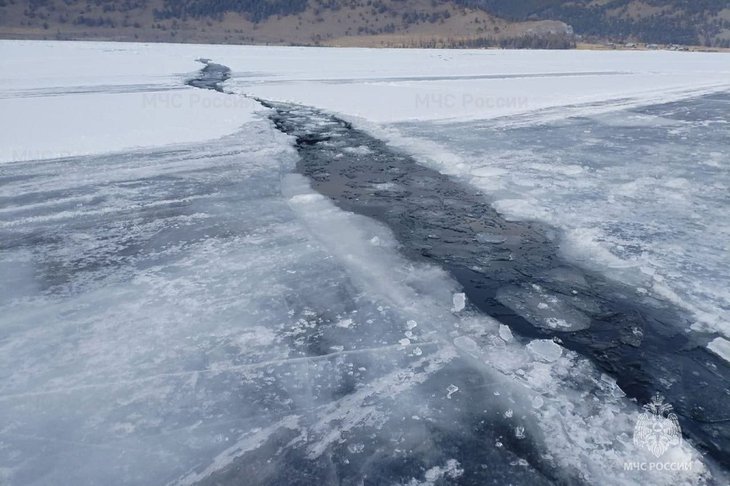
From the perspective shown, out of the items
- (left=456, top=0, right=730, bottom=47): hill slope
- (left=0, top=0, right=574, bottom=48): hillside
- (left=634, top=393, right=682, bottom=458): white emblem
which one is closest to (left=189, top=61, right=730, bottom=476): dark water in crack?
(left=634, top=393, right=682, bottom=458): white emblem

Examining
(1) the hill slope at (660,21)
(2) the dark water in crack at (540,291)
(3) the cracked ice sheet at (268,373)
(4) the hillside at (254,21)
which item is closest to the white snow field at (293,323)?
(3) the cracked ice sheet at (268,373)

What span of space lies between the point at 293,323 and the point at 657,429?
2.28 meters

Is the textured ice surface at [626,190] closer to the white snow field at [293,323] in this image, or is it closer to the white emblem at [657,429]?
the white snow field at [293,323]

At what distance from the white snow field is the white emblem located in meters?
0.05

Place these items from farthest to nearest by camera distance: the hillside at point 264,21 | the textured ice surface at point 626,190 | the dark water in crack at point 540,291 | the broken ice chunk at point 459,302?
1. the hillside at point 264,21
2. the textured ice surface at point 626,190
3. the broken ice chunk at point 459,302
4. the dark water in crack at point 540,291

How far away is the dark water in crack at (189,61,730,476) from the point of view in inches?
111

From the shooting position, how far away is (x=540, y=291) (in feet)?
12.8

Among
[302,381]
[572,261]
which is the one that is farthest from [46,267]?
[572,261]

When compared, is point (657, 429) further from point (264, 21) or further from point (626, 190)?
point (264, 21)

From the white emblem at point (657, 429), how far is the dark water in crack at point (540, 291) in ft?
0.18

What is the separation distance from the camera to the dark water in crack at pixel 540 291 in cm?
283

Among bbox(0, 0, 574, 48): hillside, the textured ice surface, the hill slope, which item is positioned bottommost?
the textured ice surface

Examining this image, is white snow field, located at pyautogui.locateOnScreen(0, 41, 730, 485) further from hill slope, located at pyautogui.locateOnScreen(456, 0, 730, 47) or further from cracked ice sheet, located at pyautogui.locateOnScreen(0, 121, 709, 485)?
hill slope, located at pyautogui.locateOnScreen(456, 0, 730, 47)

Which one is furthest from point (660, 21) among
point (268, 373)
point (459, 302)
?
point (268, 373)
